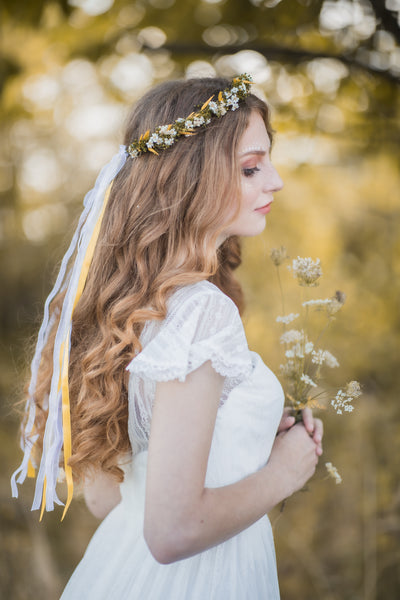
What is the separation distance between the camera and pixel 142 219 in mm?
1340

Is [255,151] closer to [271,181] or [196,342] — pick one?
[271,181]

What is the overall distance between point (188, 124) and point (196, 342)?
60cm

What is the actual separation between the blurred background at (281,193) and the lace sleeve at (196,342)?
5.48 feet

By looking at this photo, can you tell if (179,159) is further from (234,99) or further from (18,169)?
(18,169)

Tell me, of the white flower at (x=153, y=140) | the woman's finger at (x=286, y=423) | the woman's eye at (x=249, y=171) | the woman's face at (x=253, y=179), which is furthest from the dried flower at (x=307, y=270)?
the white flower at (x=153, y=140)

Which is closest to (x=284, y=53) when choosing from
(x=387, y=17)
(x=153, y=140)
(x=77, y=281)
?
(x=387, y=17)

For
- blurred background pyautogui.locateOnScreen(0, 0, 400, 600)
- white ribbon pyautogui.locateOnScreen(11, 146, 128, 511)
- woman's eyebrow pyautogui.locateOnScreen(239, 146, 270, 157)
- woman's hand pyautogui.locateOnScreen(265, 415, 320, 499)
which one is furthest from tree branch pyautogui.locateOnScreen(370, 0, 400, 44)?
woman's hand pyautogui.locateOnScreen(265, 415, 320, 499)

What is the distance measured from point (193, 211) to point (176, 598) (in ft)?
3.17

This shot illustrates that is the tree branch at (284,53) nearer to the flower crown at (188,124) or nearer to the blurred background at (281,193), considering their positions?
the blurred background at (281,193)

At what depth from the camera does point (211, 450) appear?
123 centimetres

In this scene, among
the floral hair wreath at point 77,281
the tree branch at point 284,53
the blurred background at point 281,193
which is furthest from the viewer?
the blurred background at point 281,193

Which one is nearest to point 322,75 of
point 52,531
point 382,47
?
point 382,47

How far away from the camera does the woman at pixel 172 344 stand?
3.84ft

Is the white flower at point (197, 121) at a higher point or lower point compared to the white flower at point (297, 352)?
higher
